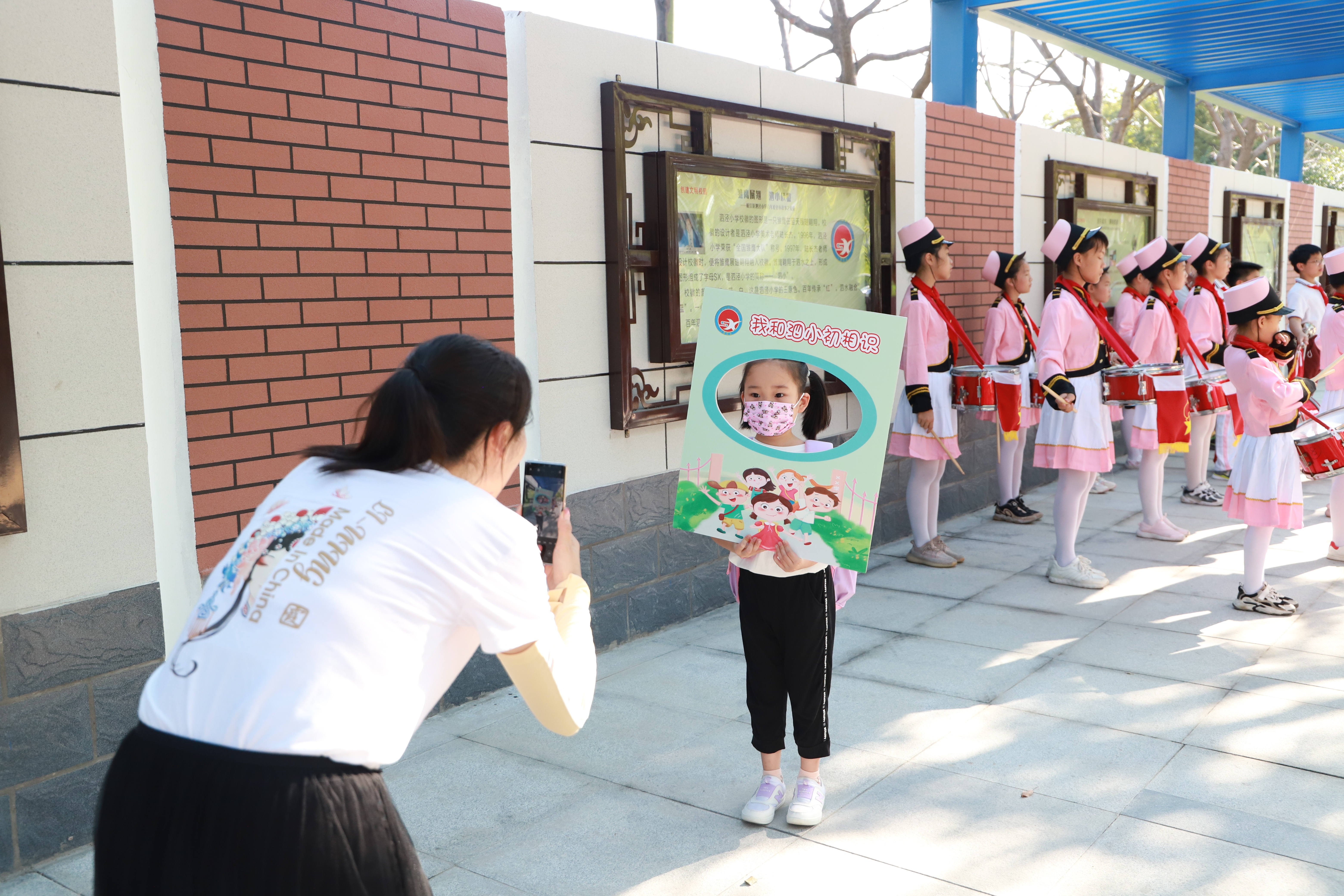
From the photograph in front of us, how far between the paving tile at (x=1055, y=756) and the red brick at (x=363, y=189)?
2.75 metres

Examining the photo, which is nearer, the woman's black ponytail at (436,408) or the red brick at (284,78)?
the woman's black ponytail at (436,408)

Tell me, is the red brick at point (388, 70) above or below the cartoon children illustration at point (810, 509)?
above

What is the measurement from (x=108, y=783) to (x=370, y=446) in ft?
1.91

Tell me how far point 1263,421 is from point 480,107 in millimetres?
3871

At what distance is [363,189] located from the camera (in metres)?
3.77

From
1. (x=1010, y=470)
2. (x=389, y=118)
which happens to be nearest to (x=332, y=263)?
(x=389, y=118)

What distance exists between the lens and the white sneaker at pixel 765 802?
10.4 feet

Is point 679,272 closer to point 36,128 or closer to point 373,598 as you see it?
point 36,128

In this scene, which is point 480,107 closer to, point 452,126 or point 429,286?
point 452,126

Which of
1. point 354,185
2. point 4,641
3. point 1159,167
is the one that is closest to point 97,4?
point 354,185

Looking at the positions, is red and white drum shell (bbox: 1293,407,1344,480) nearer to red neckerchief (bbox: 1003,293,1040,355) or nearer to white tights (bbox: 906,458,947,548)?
white tights (bbox: 906,458,947,548)

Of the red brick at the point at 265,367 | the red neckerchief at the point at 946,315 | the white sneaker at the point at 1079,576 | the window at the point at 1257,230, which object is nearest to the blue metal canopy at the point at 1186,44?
the window at the point at 1257,230

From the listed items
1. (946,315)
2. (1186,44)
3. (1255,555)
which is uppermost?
(1186,44)

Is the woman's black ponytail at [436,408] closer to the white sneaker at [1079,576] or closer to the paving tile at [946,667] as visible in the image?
the paving tile at [946,667]
